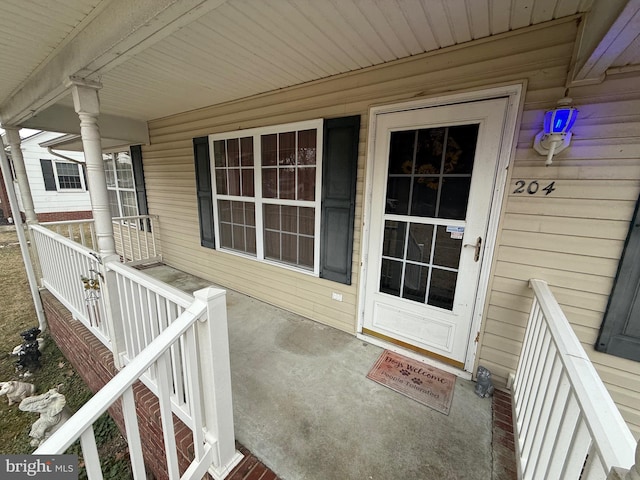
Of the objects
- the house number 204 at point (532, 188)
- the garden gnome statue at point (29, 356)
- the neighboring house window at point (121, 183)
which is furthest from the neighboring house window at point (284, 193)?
the neighboring house window at point (121, 183)

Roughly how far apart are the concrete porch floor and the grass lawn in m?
1.18

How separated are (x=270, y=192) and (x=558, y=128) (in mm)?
2621

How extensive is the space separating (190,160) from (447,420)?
174 inches

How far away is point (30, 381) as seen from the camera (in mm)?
2770

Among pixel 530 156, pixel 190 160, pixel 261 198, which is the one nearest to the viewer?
Result: pixel 530 156

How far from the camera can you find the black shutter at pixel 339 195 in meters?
2.43

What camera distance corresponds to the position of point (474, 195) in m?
1.91

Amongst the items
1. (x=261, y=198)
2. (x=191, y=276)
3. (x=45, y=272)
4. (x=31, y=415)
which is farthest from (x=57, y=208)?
(x=261, y=198)

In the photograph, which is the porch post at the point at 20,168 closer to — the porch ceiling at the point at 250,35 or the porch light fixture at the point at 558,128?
the porch ceiling at the point at 250,35

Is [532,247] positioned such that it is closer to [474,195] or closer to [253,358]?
[474,195]

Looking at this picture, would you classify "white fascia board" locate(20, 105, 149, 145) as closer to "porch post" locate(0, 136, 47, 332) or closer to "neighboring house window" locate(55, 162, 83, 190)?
"porch post" locate(0, 136, 47, 332)

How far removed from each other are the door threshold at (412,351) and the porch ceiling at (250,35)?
2.19 metres

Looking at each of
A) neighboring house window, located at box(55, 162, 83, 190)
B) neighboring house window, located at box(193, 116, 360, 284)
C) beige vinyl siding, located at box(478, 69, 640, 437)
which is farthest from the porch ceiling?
neighboring house window, located at box(55, 162, 83, 190)

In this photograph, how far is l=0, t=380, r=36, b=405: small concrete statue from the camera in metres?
2.46
